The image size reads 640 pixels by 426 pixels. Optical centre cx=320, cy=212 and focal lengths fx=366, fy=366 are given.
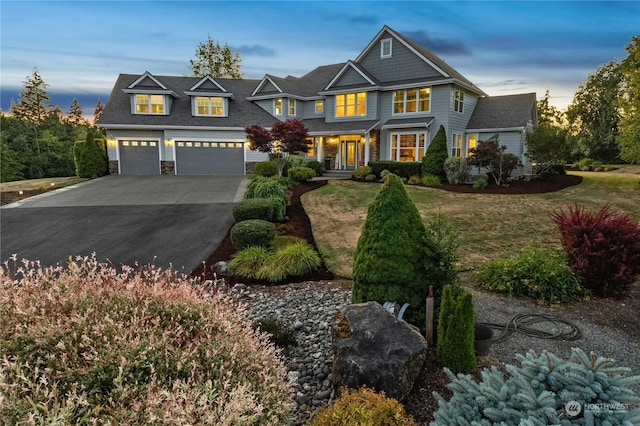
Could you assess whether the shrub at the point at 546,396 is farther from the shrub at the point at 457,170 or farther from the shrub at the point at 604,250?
the shrub at the point at 457,170

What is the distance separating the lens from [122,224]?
1134 cm

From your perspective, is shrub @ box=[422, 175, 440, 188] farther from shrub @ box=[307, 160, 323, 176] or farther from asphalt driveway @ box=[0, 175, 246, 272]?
asphalt driveway @ box=[0, 175, 246, 272]

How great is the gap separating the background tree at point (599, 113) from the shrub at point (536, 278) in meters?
31.2

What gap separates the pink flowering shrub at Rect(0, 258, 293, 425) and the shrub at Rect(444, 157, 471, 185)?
17.1 metres

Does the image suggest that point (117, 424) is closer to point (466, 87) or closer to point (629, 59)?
point (466, 87)

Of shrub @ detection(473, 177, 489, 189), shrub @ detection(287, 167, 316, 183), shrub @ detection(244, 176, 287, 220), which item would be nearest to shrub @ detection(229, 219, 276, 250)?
shrub @ detection(244, 176, 287, 220)

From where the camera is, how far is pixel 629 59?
19047mm

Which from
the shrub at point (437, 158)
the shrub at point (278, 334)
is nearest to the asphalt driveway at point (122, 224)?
the shrub at point (278, 334)

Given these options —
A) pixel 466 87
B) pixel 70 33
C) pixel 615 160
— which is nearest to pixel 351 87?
pixel 466 87

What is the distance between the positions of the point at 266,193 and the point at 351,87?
45.4ft

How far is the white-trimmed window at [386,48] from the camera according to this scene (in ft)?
75.1

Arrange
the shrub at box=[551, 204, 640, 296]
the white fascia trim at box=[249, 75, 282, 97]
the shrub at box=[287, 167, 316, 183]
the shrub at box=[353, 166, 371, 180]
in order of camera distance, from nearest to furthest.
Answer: the shrub at box=[551, 204, 640, 296] < the shrub at box=[287, 167, 316, 183] < the shrub at box=[353, 166, 371, 180] < the white fascia trim at box=[249, 75, 282, 97]

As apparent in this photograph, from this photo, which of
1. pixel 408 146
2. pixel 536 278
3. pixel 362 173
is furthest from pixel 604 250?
pixel 408 146

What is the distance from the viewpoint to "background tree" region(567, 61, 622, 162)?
31750 mm
